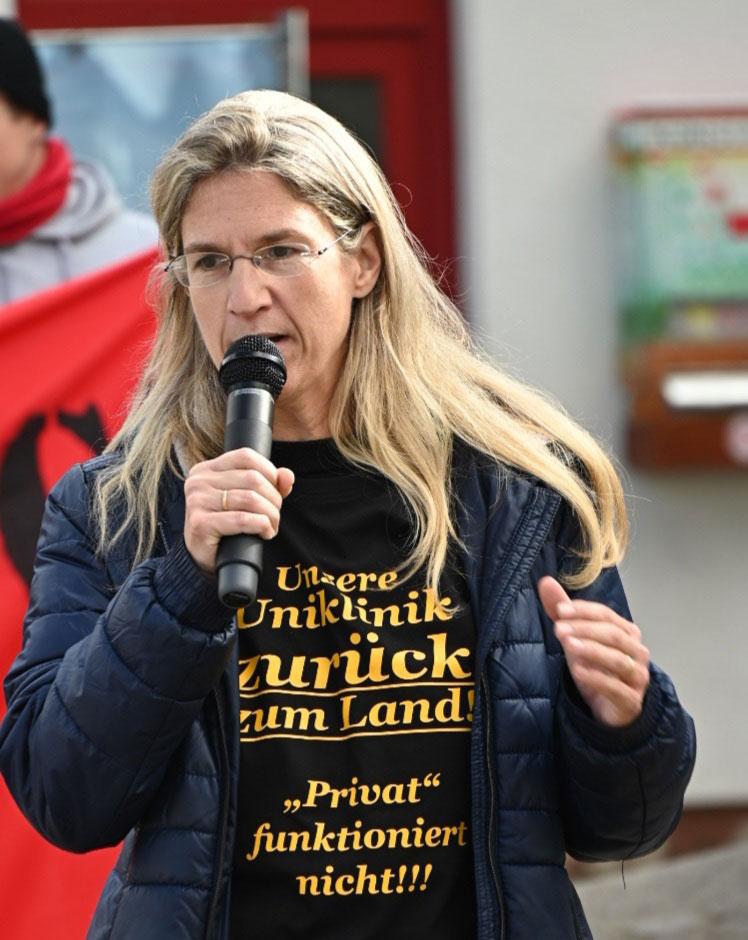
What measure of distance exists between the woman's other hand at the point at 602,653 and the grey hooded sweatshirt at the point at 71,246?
253 centimetres

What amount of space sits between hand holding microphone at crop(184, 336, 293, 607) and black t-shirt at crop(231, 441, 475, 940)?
26cm

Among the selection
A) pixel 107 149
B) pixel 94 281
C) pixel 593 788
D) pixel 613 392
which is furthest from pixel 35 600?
pixel 613 392

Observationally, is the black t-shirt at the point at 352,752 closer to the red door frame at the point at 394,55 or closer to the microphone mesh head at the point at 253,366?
the microphone mesh head at the point at 253,366

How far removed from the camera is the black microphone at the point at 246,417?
207 cm

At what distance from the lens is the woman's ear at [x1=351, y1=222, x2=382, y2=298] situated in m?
2.67

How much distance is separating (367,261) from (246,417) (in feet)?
1.78

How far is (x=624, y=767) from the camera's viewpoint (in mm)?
2307

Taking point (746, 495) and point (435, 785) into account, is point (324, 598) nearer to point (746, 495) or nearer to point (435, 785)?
point (435, 785)

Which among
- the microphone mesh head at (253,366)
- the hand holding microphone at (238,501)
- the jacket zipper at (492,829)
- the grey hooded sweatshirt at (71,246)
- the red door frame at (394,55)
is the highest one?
the red door frame at (394,55)

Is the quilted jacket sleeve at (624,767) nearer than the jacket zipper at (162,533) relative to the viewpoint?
Yes

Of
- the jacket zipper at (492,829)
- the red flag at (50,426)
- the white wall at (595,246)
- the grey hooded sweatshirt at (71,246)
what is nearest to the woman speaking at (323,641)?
the jacket zipper at (492,829)

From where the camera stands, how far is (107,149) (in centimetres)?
562

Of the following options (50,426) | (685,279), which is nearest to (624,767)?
(50,426)

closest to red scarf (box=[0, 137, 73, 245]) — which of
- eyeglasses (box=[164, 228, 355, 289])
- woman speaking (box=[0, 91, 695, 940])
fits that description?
woman speaking (box=[0, 91, 695, 940])
